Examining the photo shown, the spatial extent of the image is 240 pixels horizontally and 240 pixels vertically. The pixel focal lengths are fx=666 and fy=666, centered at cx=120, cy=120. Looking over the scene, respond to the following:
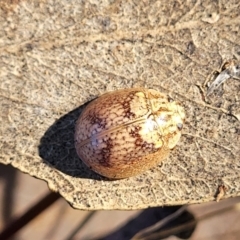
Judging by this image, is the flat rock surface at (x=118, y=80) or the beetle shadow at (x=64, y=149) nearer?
the flat rock surface at (x=118, y=80)

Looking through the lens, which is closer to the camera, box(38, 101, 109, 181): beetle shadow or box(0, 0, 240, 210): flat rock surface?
box(0, 0, 240, 210): flat rock surface

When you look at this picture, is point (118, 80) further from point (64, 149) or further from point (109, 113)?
point (64, 149)

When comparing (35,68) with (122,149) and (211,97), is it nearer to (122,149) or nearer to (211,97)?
(122,149)

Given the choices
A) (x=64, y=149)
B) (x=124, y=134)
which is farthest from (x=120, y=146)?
(x=64, y=149)

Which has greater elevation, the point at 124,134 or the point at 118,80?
the point at 118,80

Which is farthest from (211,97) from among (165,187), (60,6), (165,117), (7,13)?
(7,13)

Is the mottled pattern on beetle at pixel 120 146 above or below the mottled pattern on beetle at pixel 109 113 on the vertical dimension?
below

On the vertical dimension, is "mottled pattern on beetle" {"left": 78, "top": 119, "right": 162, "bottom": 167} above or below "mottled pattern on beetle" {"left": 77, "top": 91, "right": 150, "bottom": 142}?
below
